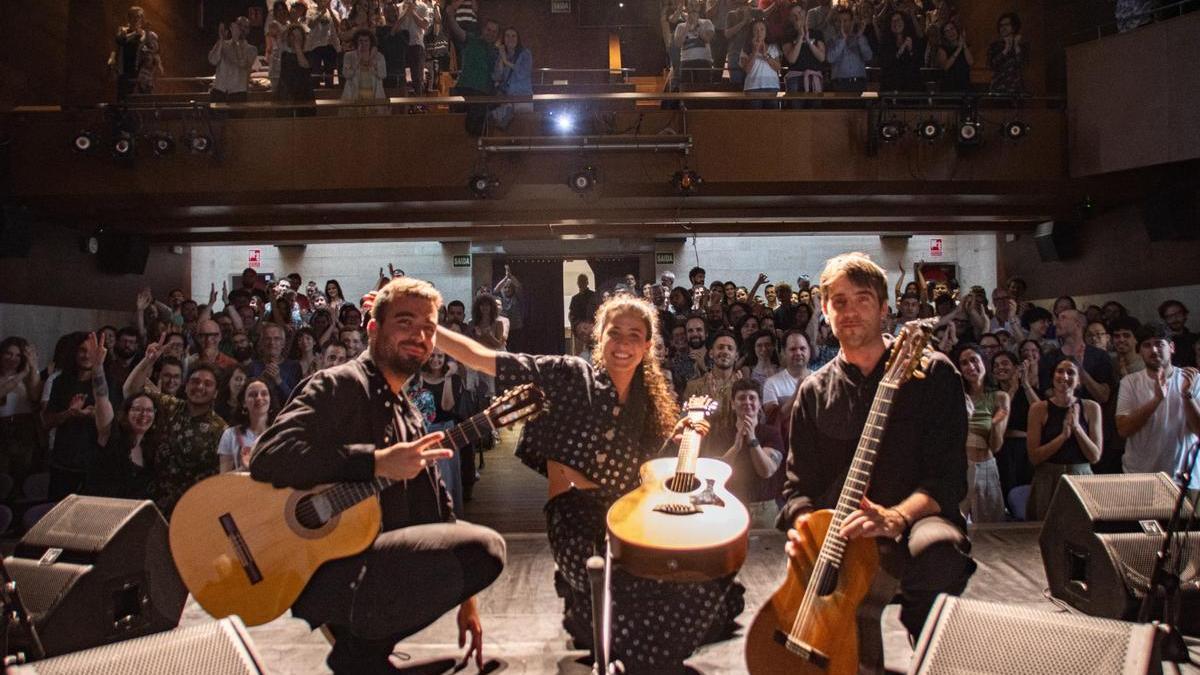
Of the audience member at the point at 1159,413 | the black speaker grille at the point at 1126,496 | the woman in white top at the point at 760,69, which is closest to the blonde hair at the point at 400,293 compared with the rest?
the black speaker grille at the point at 1126,496

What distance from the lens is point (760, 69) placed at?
8.60m

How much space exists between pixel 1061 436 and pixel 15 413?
7.13 meters

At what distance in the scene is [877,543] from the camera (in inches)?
88.1

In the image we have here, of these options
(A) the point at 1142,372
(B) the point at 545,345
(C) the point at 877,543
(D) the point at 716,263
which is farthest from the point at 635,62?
(C) the point at 877,543

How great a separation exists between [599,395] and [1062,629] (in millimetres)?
1628

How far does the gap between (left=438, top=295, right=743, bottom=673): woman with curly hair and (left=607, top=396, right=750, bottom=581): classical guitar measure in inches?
10.8

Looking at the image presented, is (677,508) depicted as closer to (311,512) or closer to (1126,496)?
(311,512)

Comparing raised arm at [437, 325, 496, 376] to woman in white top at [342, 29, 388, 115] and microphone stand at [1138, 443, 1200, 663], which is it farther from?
woman in white top at [342, 29, 388, 115]

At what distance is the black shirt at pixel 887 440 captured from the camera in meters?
2.46

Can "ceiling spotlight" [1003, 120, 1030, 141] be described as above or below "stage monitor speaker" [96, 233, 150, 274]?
above

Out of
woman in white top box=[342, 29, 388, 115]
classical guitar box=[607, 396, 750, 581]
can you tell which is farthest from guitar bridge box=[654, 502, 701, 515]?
woman in white top box=[342, 29, 388, 115]

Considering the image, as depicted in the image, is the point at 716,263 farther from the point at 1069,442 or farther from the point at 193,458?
the point at 193,458

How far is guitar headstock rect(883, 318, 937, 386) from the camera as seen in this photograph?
232 cm

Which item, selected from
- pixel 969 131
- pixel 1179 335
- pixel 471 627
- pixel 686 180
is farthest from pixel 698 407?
pixel 969 131
